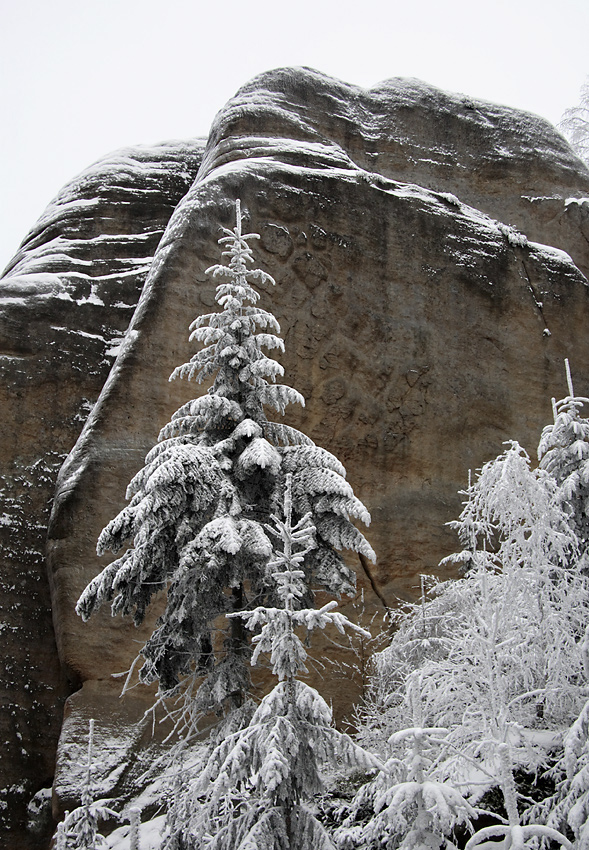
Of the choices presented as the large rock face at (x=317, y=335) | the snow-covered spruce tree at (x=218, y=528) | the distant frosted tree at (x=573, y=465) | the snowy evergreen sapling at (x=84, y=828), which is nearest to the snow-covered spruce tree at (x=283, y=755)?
the snow-covered spruce tree at (x=218, y=528)

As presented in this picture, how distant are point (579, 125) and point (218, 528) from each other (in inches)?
1253

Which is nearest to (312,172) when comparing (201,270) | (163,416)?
(201,270)

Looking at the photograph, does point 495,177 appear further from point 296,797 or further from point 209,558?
point 296,797

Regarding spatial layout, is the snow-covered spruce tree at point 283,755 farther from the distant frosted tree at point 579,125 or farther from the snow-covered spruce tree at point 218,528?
the distant frosted tree at point 579,125

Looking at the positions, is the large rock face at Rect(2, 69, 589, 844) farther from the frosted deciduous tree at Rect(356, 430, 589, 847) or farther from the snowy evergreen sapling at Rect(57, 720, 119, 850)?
the frosted deciduous tree at Rect(356, 430, 589, 847)

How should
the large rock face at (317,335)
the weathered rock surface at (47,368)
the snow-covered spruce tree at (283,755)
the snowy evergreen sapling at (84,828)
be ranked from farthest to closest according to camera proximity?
the large rock face at (317,335) < the weathered rock surface at (47,368) < the snowy evergreen sapling at (84,828) < the snow-covered spruce tree at (283,755)

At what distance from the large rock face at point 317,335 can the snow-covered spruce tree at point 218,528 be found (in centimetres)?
473

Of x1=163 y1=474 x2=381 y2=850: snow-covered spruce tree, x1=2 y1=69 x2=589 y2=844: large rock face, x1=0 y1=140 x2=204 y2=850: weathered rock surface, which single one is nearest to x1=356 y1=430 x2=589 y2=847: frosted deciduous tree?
x1=163 y1=474 x2=381 y2=850: snow-covered spruce tree

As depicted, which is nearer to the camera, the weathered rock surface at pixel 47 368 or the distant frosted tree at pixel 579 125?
the weathered rock surface at pixel 47 368

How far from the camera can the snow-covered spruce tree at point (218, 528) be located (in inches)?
305

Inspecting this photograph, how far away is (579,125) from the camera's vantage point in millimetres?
32594

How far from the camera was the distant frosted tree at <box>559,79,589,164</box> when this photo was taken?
1270 inches

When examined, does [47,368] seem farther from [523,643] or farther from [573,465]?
[523,643]

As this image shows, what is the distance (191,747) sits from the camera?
1160cm
